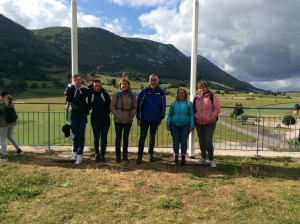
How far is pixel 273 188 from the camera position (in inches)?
171

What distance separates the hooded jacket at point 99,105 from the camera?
541 centimetres

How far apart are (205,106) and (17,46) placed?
9255 centimetres

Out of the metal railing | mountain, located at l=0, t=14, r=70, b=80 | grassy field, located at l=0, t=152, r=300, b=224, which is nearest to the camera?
grassy field, located at l=0, t=152, r=300, b=224

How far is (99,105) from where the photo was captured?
5.41m

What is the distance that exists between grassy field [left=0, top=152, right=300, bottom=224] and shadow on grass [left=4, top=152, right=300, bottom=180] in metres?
0.02

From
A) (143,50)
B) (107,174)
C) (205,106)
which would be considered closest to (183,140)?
(205,106)

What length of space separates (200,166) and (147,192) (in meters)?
1.93

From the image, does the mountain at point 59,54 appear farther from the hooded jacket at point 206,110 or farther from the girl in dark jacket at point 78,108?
the hooded jacket at point 206,110

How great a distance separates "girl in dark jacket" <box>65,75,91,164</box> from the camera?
5383mm

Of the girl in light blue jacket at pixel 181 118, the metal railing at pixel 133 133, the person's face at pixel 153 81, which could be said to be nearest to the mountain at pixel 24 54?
the metal railing at pixel 133 133

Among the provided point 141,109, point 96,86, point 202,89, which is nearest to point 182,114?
point 202,89

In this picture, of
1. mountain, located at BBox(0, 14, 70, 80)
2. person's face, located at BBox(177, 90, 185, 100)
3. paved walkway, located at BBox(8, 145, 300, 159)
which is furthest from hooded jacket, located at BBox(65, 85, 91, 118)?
mountain, located at BBox(0, 14, 70, 80)

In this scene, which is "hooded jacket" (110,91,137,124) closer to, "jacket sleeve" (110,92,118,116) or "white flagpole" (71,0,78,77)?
"jacket sleeve" (110,92,118,116)

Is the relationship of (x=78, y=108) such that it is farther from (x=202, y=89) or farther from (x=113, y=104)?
(x=202, y=89)
